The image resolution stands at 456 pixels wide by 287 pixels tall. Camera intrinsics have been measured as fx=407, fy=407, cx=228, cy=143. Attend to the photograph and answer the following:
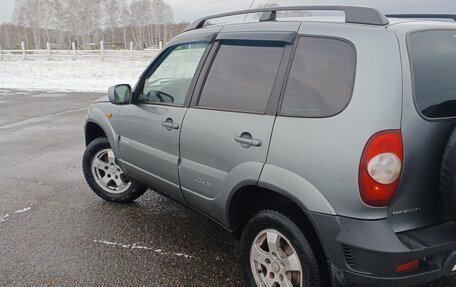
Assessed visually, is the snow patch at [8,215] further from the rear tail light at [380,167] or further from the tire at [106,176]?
the rear tail light at [380,167]

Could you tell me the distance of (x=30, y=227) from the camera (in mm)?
3918

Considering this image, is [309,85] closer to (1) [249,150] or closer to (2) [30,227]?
(1) [249,150]

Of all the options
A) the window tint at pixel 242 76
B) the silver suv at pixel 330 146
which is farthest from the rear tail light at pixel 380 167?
the window tint at pixel 242 76

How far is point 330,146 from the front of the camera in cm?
207

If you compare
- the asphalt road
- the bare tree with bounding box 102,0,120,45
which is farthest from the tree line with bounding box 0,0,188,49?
the asphalt road

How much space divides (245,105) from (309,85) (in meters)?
0.48

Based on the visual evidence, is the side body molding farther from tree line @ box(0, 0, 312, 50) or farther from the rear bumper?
tree line @ box(0, 0, 312, 50)

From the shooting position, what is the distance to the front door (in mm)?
3195

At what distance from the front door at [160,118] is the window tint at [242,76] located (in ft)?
0.77

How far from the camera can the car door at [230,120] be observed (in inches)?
97.7

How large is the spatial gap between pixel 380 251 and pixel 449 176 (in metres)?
0.51

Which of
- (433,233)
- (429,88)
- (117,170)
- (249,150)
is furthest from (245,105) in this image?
(117,170)

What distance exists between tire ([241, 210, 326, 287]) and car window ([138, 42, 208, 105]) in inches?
46.9

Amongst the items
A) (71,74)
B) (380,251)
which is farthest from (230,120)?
(71,74)
